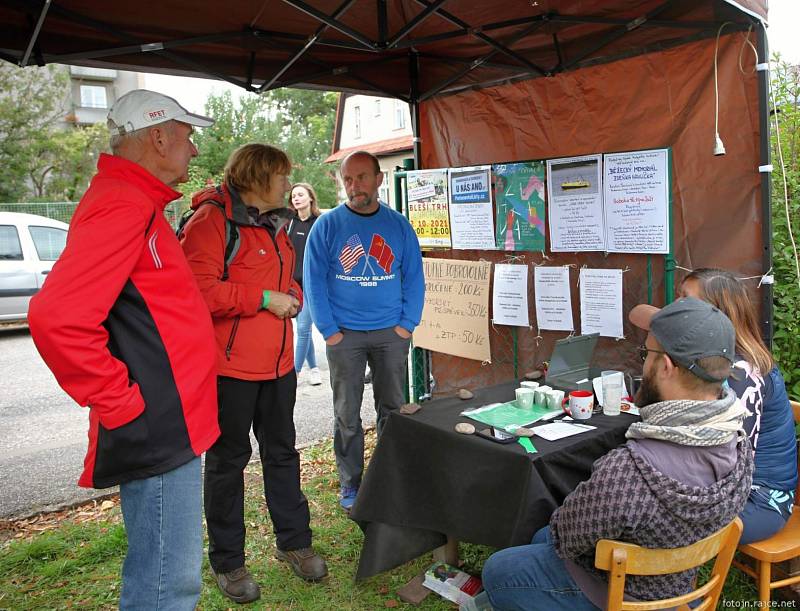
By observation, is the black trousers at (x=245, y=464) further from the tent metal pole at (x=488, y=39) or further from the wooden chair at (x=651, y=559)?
the tent metal pole at (x=488, y=39)

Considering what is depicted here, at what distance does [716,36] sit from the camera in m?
→ 3.10

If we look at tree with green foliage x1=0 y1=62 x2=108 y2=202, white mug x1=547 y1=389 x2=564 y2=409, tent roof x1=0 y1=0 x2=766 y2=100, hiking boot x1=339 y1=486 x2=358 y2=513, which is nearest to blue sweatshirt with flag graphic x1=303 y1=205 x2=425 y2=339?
hiking boot x1=339 y1=486 x2=358 y2=513

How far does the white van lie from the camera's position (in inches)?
368

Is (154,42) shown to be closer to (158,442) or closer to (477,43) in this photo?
(477,43)

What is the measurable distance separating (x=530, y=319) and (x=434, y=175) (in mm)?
1277

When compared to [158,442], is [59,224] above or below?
above

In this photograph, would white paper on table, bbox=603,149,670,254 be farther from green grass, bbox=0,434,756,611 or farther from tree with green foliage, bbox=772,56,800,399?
green grass, bbox=0,434,756,611

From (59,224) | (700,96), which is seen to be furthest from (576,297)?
(59,224)

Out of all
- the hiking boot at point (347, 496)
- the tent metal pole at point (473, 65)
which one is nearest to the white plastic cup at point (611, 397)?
the hiking boot at point (347, 496)

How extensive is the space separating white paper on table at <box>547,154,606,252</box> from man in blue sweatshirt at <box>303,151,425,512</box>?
1.02 metres

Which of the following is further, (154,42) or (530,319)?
(530,319)

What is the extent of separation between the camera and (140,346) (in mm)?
1738

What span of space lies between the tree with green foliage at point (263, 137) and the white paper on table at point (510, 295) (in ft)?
60.0

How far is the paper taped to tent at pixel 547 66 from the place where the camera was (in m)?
3.05
